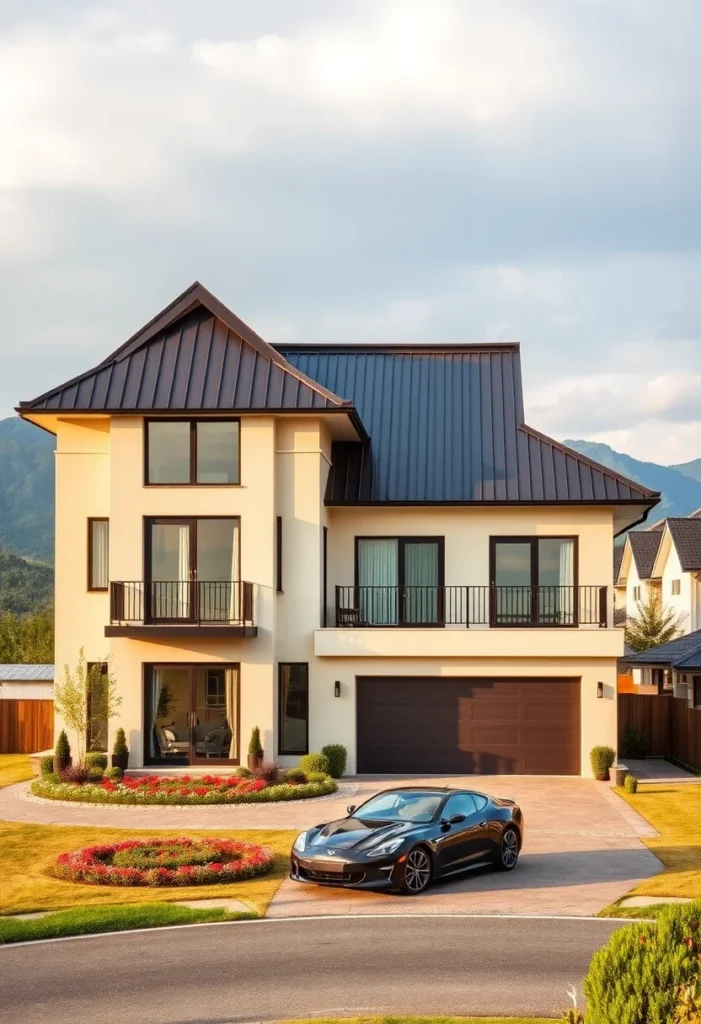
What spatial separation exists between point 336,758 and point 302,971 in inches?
598

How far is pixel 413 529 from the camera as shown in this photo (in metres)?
29.3

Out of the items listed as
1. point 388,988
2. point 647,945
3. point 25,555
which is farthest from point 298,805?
point 25,555

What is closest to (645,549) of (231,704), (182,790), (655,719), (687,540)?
(687,540)

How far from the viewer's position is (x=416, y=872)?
15.6 meters

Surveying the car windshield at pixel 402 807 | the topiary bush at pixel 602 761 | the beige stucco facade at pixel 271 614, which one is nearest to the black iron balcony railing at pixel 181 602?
the beige stucco facade at pixel 271 614

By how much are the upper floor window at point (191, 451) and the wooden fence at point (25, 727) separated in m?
9.55

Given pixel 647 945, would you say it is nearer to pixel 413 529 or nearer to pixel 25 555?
pixel 413 529

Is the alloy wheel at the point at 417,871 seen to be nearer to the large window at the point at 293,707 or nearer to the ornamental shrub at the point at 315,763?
the ornamental shrub at the point at 315,763

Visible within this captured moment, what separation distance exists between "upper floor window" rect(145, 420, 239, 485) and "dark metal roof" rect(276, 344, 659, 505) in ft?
9.74

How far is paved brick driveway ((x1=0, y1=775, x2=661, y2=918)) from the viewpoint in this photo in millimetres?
15078

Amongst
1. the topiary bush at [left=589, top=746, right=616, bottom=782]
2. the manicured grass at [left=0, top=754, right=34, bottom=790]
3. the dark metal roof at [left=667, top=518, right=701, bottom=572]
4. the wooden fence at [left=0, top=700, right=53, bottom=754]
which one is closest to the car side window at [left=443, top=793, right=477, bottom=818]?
the topiary bush at [left=589, top=746, right=616, bottom=782]

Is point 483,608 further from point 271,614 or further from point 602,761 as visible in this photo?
point 271,614

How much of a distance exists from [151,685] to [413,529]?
7.40 metres

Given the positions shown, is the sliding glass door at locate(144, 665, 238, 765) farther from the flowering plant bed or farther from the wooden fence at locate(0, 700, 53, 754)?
the wooden fence at locate(0, 700, 53, 754)
